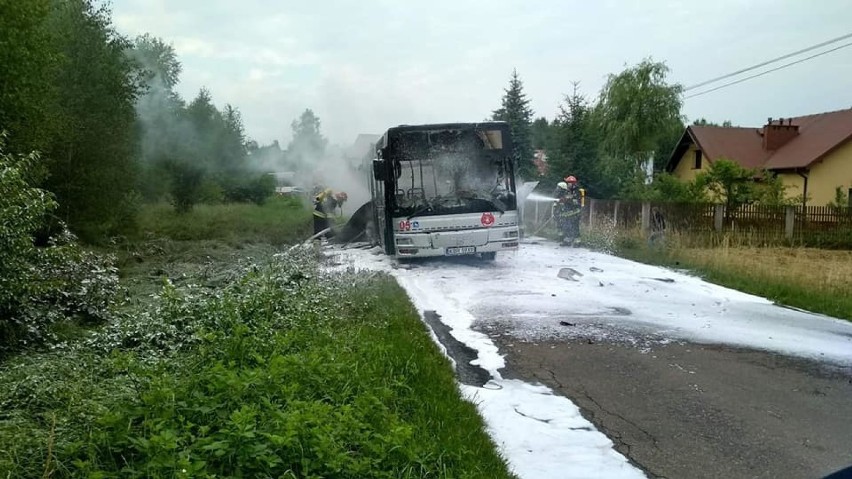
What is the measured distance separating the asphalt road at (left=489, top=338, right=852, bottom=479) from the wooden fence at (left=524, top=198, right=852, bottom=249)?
510 inches

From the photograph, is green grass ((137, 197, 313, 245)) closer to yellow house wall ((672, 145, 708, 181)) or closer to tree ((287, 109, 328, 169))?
tree ((287, 109, 328, 169))

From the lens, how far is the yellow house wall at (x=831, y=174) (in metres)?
32.0

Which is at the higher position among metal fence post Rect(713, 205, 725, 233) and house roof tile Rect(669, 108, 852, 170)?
house roof tile Rect(669, 108, 852, 170)

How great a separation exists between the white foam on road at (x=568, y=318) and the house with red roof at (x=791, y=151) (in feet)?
66.6

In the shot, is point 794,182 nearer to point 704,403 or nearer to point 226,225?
point 226,225

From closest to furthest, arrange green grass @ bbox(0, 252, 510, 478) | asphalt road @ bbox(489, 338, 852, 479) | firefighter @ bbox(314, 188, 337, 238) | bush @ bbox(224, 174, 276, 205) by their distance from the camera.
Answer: green grass @ bbox(0, 252, 510, 478)
asphalt road @ bbox(489, 338, 852, 479)
firefighter @ bbox(314, 188, 337, 238)
bush @ bbox(224, 174, 276, 205)

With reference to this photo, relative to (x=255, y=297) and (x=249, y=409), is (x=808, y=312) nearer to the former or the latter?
(x=255, y=297)

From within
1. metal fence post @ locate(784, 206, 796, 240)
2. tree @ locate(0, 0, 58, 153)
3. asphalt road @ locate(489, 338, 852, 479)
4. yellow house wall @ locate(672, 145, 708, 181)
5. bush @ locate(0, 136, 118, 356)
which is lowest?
asphalt road @ locate(489, 338, 852, 479)

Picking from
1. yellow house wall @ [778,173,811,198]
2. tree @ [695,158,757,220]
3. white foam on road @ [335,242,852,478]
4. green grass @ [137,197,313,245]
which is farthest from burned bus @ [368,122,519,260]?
yellow house wall @ [778,173,811,198]

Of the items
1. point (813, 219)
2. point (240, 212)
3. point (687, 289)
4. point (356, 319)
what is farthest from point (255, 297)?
point (240, 212)

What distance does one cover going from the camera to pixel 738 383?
6.18 metres

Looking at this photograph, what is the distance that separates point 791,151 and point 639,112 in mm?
8792

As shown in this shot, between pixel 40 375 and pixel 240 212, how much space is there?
27885mm

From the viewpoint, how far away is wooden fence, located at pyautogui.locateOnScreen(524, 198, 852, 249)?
19.6m
